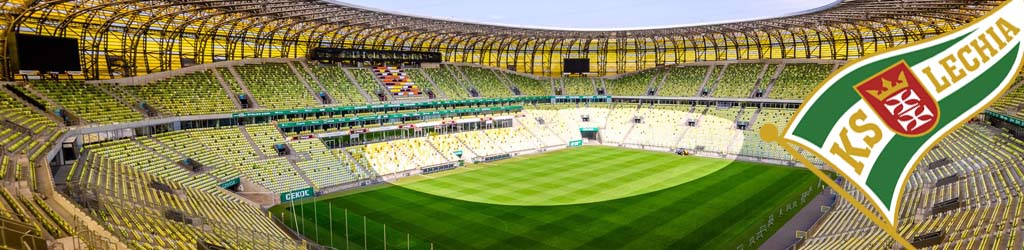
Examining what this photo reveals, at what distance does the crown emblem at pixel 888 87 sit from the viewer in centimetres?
392

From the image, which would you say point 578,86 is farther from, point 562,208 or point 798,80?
point 562,208

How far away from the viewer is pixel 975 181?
74.8ft

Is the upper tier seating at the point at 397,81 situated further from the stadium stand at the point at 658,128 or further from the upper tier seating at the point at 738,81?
the upper tier seating at the point at 738,81

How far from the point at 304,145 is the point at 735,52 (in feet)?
165

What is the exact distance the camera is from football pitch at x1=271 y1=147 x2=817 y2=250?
83.1 feet

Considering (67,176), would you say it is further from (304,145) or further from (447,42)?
(447,42)

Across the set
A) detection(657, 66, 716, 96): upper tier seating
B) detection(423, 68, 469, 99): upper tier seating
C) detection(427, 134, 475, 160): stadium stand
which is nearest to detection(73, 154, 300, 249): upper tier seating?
detection(427, 134, 475, 160): stadium stand

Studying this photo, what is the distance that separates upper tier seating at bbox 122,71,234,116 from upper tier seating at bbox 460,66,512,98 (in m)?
28.4

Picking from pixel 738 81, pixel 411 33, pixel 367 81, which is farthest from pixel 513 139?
pixel 738 81

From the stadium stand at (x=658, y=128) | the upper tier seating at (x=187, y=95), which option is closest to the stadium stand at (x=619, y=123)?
the stadium stand at (x=658, y=128)

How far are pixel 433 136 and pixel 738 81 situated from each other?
35717 millimetres

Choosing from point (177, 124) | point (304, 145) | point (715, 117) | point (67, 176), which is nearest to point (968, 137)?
point (715, 117)

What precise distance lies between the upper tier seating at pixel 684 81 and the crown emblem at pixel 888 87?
61976mm

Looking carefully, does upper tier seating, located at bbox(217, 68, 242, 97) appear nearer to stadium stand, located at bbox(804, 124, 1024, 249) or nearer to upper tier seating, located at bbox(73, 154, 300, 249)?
upper tier seating, located at bbox(73, 154, 300, 249)
